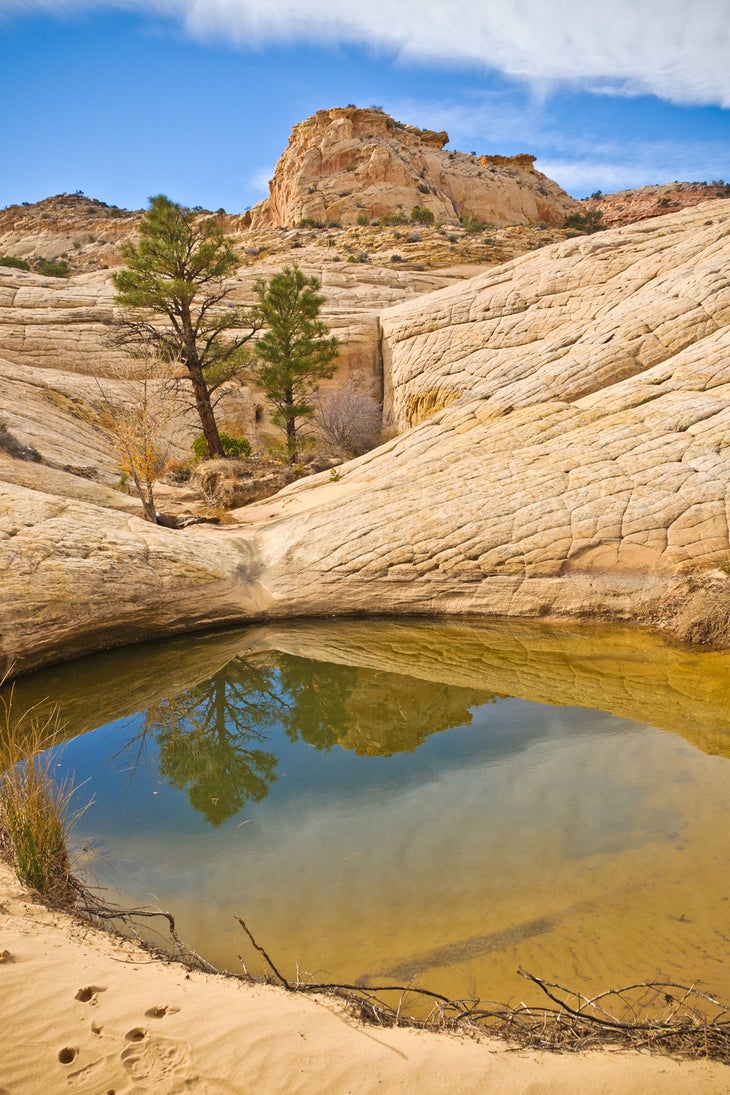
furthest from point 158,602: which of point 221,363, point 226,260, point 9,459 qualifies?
point 226,260

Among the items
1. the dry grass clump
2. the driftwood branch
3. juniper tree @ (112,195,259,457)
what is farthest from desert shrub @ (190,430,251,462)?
the driftwood branch

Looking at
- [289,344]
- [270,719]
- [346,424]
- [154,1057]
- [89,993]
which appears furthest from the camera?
[346,424]

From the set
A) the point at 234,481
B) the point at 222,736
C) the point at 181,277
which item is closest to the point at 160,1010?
the point at 222,736

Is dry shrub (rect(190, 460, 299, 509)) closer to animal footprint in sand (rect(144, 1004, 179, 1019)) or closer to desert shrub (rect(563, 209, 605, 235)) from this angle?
animal footprint in sand (rect(144, 1004, 179, 1019))

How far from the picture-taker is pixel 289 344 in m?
21.8

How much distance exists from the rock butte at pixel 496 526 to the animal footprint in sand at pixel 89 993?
6.88 m

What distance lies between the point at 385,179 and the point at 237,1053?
189 feet

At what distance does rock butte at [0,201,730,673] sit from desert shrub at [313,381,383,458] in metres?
8.05

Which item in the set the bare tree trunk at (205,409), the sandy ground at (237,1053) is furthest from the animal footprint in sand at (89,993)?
the bare tree trunk at (205,409)

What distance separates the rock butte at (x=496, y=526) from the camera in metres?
9.27

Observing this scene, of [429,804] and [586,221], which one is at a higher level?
[586,221]

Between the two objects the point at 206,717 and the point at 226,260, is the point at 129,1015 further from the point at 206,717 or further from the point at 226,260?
the point at 226,260

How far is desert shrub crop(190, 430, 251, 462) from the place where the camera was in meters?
20.9

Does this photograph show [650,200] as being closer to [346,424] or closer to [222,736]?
[346,424]
